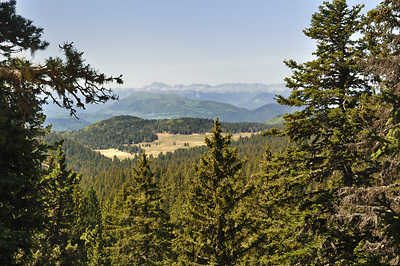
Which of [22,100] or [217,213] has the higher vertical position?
[22,100]

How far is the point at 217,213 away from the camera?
11.4m

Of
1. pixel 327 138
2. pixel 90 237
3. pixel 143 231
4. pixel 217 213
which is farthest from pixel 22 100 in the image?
pixel 90 237

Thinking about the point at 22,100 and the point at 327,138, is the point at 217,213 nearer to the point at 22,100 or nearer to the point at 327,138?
the point at 327,138

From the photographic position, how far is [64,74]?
19.3 ft

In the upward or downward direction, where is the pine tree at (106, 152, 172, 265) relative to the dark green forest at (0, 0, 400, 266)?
downward

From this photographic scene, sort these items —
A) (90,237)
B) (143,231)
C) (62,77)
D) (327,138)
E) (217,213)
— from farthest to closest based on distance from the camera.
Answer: (90,237) < (143,231) < (217,213) < (327,138) < (62,77)

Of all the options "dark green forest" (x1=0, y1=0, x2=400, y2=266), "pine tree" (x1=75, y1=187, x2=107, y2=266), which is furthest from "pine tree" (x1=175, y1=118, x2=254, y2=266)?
"pine tree" (x1=75, y1=187, x2=107, y2=266)

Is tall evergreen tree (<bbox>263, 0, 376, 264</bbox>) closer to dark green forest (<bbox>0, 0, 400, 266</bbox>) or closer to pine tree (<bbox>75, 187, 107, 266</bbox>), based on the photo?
dark green forest (<bbox>0, 0, 400, 266</bbox>)

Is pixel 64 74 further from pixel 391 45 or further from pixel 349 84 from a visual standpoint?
pixel 349 84

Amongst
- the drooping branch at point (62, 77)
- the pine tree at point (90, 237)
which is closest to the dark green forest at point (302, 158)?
the drooping branch at point (62, 77)

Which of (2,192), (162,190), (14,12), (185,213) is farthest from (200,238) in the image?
(14,12)

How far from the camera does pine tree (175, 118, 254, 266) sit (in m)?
11.8

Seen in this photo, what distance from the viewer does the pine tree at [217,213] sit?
38.6ft

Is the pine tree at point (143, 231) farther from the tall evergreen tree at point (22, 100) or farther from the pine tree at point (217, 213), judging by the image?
the tall evergreen tree at point (22, 100)
